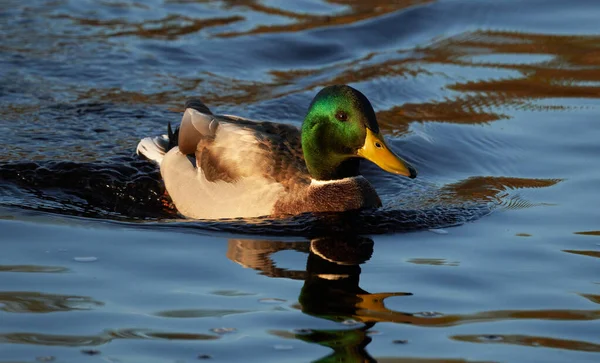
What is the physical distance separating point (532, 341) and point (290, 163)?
2751mm

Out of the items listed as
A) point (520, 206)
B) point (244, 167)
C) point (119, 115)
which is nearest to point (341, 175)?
point (244, 167)

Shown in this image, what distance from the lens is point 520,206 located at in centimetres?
770

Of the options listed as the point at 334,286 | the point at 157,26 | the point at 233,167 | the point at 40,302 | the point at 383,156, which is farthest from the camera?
the point at 157,26

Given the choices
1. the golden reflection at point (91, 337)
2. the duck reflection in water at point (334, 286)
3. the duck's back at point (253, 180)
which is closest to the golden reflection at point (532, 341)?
the duck reflection in water at point (334, 286)

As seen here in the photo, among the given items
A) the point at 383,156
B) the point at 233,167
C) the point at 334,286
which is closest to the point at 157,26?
the point at 233,167

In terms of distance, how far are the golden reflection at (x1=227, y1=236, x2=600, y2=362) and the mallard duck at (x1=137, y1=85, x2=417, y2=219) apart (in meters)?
0.50

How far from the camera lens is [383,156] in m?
6.97

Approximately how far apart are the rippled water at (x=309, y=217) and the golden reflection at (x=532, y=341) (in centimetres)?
2

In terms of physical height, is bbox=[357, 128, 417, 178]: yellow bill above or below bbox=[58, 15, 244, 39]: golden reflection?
below

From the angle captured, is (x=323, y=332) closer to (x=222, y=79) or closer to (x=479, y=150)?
(x=479, y=150)

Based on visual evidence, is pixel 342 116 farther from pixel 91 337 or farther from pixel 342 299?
pixel 91 337

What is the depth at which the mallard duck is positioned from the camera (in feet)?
23.1

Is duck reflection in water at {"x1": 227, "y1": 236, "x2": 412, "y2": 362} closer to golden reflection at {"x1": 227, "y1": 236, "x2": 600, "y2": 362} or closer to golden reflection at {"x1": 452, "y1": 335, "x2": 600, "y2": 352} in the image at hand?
golden reflection at {"x1": 227, "y1": 236, "x2": 600, "y2": 362}

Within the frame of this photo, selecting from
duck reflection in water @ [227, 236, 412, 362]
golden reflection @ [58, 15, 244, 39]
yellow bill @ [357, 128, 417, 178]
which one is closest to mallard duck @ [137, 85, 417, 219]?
yellow bill @ [357, 128, 417, 178]
